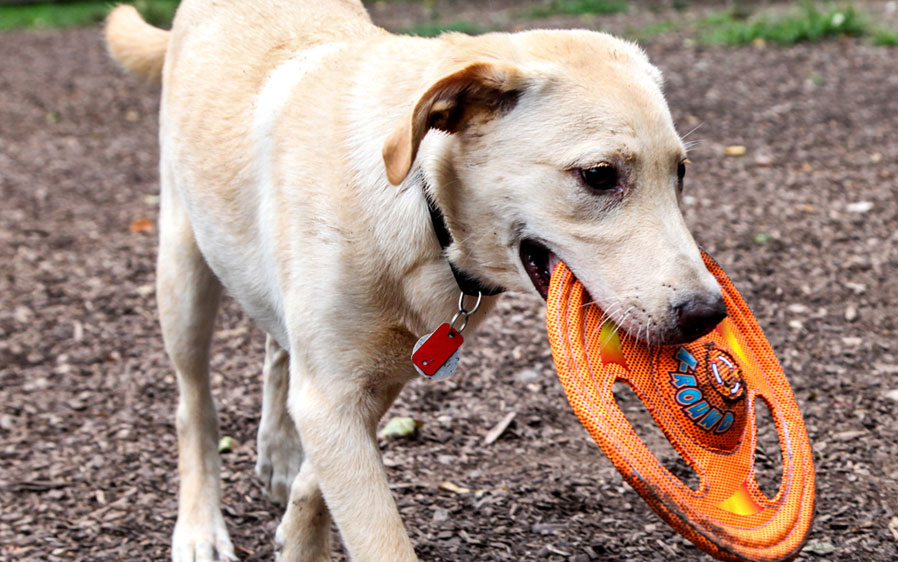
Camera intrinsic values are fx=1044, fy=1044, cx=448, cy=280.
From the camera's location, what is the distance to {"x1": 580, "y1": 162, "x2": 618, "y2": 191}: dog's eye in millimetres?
2338

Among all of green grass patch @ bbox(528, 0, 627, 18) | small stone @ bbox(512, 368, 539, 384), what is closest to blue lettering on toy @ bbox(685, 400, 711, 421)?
small stone @ bbox(512, 368, 539, 384)

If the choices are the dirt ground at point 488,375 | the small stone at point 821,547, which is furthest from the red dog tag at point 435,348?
the small stone at point 821,547

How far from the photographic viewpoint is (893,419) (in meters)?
3.80

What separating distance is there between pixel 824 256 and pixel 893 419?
172cm

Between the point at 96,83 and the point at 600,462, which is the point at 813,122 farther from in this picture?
the point at 96,83

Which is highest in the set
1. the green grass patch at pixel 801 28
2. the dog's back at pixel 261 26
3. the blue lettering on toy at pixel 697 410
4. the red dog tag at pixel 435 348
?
the dog's back at pixel 261 26

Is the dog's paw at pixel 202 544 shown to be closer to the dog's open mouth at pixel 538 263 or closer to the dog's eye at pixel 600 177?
the dog's open mouth at pixel 538 263

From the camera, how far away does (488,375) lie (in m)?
4.45

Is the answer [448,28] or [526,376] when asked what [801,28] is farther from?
[526,376]

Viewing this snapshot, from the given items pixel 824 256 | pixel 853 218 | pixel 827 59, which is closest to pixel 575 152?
pixel 824 256

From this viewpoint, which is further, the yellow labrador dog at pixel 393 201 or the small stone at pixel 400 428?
the small stone at pixel 400 428

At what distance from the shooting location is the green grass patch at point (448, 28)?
428 inches

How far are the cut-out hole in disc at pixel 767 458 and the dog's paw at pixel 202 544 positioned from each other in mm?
1768

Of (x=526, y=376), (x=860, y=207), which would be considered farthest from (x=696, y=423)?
(x=860, y=207)
